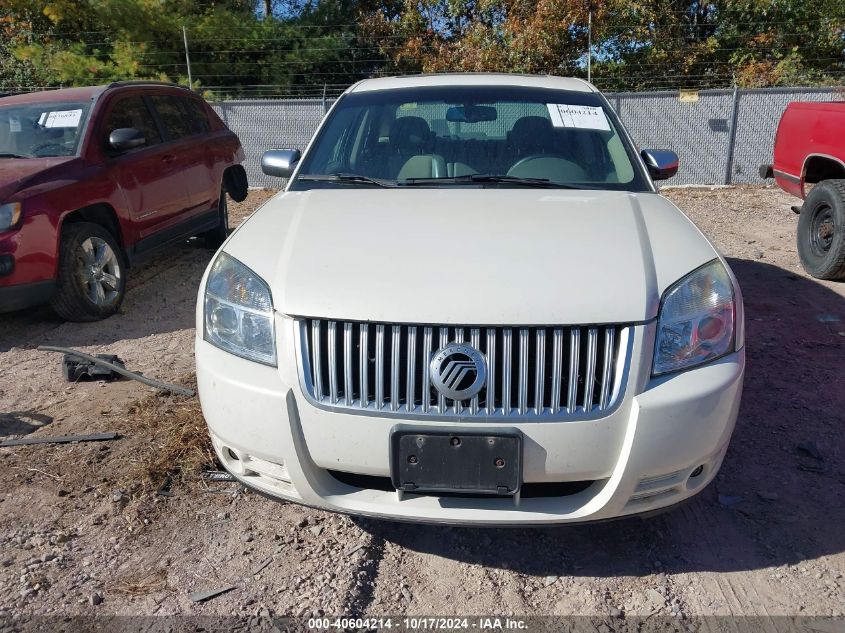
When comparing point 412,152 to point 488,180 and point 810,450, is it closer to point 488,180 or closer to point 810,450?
point 488,180

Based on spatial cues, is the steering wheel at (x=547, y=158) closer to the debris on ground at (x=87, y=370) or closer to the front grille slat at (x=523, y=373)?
the front grille slat at (x=523, y=373)

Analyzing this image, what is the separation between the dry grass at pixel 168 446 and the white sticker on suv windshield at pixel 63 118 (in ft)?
9.81

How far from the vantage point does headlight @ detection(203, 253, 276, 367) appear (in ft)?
7.59

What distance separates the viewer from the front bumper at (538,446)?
2.12m

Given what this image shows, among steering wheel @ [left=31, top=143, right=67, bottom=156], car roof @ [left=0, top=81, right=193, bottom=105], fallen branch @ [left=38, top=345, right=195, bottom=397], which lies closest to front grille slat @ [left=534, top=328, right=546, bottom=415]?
fallen branch @ [left=38, top=345, right=195, bottom=397]

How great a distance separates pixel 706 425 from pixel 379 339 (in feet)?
3.56

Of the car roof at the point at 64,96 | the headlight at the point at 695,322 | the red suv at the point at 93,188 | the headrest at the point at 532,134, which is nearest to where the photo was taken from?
the headlight at the point at 695,322

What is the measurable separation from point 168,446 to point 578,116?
268 centimetres

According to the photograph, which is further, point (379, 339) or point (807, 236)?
point (807, 236)

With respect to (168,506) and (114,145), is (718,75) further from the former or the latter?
(168,506)

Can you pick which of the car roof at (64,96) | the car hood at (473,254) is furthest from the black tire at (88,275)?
the car hood at (473,254)

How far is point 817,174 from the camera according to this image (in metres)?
6.11

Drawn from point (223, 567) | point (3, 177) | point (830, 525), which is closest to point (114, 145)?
point (3, 177)

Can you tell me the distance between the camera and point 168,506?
290 centimetres
